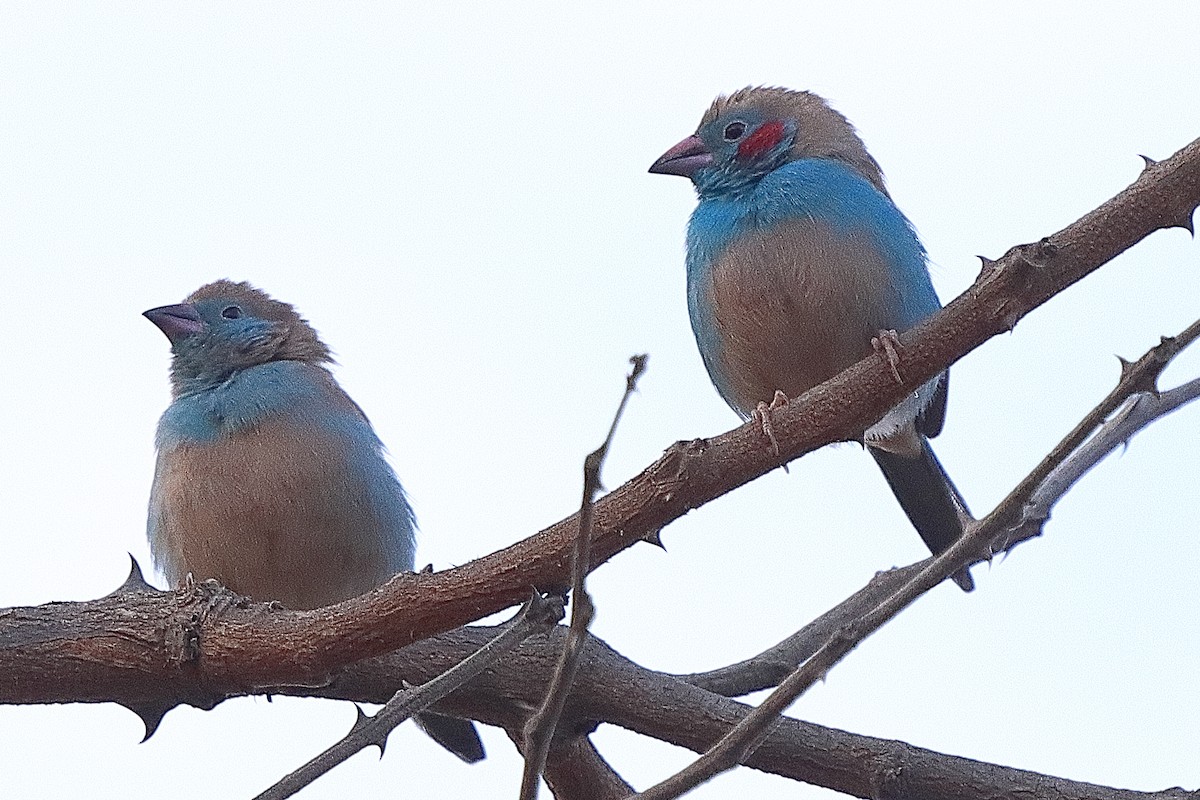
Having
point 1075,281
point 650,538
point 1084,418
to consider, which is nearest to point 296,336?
point 650,538

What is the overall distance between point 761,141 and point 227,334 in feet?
7.07

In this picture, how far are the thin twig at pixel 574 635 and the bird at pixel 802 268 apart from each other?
2190 millimetres

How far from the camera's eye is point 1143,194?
3.32m

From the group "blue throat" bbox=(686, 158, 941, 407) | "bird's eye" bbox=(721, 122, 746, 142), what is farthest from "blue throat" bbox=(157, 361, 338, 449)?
"bird's eye" bbox=(721, 122, 746, 142)

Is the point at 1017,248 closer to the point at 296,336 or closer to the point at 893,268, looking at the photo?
the point at 893,268

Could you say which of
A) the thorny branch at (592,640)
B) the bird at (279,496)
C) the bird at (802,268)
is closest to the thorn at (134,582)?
the thorny branch at (592,640)

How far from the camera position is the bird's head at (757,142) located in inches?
217

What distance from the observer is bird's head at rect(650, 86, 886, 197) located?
5504mm

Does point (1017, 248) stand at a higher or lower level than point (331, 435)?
lower

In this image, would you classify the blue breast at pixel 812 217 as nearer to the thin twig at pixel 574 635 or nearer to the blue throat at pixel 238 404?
the blue throat at pixel 238 404

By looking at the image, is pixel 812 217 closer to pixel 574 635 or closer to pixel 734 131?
pixel 734 131

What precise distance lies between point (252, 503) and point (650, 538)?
2291 mm

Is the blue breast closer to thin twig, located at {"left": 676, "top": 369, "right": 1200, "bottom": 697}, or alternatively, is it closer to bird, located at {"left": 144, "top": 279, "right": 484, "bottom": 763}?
thin twig, located at {"left": 676, "top": 369, "right": 1200, "bottom": 697}

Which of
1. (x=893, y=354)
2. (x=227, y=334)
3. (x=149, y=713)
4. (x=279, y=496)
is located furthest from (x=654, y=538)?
(x=227, y=334)
